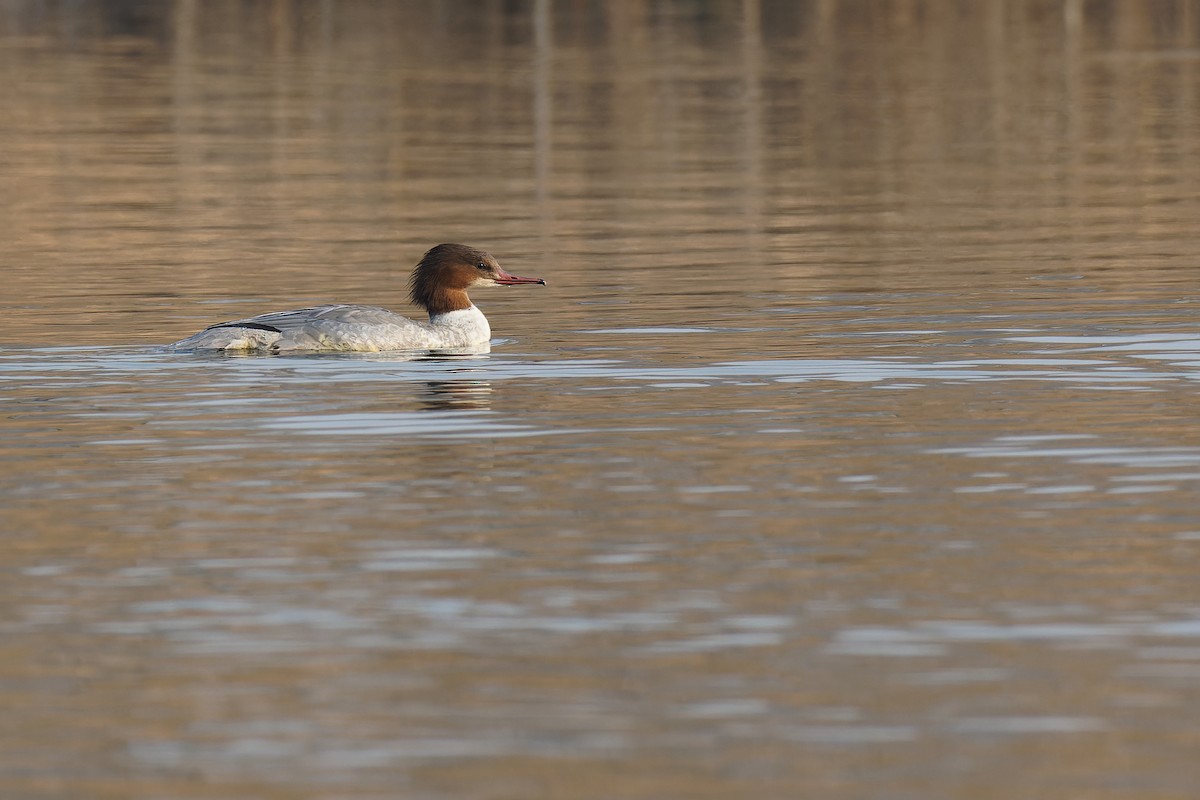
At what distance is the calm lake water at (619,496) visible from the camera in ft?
27.3

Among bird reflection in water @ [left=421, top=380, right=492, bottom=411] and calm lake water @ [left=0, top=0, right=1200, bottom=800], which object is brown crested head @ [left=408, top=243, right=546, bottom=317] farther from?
bird reflection in water @ [left=421, top=380, right=492, bottom=411]

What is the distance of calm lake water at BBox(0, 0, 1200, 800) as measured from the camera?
27.3 ft

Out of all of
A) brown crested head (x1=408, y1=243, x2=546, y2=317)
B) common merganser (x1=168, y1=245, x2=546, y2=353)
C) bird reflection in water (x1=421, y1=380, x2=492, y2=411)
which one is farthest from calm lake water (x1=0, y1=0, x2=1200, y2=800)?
brown crested head (x1=408, y1=243, x2=546, y2=317)

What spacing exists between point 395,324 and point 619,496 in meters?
6.37

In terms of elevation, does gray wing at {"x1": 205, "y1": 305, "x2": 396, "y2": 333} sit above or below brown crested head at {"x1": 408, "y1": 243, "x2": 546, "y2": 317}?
below

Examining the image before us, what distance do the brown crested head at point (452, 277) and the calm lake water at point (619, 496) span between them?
1.73ft

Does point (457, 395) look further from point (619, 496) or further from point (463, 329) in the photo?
point (619, 496)

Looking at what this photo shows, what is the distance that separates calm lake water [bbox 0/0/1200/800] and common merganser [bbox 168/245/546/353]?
306mm

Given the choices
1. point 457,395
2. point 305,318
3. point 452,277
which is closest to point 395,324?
point 305,318

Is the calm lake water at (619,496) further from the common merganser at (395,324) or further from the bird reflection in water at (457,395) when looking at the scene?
the common merganser at (395,324)

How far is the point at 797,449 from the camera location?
13.4 metres

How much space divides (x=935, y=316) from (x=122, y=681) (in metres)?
11.1

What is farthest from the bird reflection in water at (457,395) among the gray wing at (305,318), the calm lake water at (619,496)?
the gray wing at (305,318)

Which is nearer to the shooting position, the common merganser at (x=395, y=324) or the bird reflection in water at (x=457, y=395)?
the bird reflection in water at (x=457, y=395)
